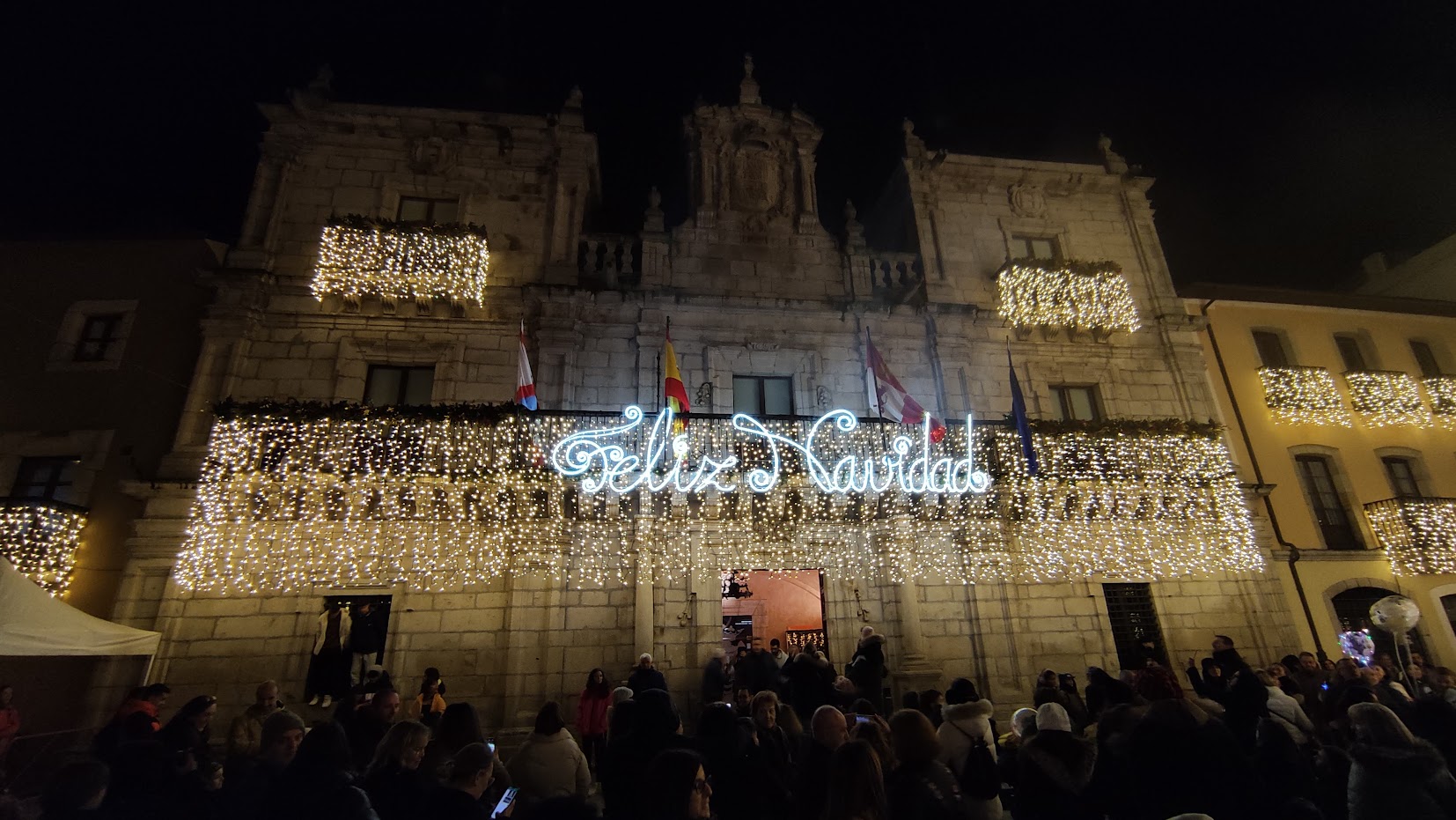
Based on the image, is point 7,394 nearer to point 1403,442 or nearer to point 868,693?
point 868,693

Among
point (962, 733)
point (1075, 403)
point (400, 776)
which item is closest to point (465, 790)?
point (400, 776)

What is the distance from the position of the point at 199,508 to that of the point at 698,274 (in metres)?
10.6

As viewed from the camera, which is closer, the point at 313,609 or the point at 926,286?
the point at 313,609

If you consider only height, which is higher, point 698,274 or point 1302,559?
point 698,274

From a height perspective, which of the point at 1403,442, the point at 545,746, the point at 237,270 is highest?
the point at 237,270

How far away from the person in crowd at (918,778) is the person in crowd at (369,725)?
4937 mm

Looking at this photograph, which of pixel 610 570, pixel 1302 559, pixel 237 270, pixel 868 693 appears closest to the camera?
pixel 868 693

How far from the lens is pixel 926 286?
16.5 metres

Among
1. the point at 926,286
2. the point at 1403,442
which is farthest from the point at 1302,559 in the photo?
the point at 926,286

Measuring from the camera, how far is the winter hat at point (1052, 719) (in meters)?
4.80

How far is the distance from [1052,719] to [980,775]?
667 millimetres

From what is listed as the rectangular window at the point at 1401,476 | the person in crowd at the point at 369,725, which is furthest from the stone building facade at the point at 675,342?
the person in crowd at the point at 369,725

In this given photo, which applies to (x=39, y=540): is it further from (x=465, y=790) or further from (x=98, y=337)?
(x=465, y=790)

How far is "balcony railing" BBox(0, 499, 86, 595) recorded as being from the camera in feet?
37.3
